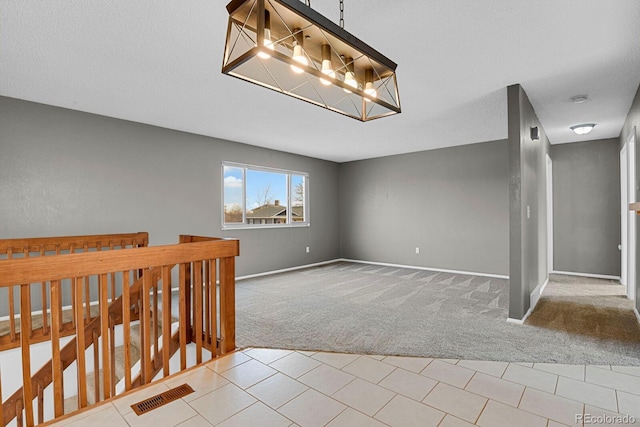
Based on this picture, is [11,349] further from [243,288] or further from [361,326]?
[361,326]

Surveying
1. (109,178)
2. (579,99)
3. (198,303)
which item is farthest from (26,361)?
(579,99)

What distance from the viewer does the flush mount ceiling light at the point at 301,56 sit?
4.70ft

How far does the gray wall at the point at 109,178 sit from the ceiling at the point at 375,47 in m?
0.28

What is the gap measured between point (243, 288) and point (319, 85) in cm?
383

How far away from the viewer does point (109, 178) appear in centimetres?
425

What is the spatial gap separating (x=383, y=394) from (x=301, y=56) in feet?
6.43

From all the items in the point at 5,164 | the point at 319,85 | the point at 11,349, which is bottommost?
the point at 11,349

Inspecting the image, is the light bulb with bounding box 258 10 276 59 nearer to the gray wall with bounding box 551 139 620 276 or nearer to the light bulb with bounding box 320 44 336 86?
the light bulb with bounding box 320 44 336 86

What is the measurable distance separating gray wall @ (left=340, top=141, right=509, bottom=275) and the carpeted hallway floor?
36.1 inches

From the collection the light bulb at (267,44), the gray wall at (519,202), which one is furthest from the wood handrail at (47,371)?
the gray wall at (519,202)

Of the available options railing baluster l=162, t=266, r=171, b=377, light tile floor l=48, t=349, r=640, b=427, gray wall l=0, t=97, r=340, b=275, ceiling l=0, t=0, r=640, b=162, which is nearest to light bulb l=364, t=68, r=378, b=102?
ceiling l=0, t=0, r=640, b=162

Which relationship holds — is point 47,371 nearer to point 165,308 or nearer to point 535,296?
point 165,308

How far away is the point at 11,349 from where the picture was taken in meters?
3.01

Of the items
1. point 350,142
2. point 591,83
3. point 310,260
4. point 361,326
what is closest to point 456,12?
point 591,83
